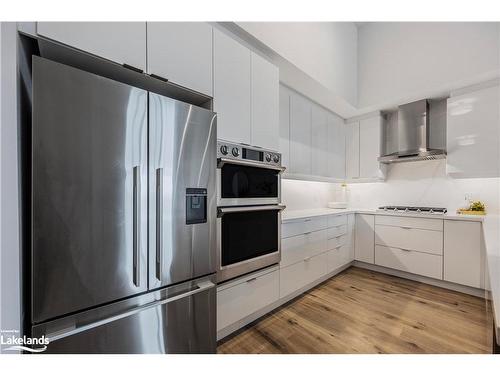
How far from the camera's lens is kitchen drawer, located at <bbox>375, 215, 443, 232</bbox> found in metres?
2.51

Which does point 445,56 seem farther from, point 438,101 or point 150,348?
point 150,348

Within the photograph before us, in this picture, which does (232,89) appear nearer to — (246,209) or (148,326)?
(246,209)

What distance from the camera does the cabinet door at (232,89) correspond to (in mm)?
1495

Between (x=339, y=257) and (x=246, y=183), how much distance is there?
1951 millimetres

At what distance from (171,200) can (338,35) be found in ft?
9.97

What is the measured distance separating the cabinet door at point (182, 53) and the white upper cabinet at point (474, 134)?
2.93 m

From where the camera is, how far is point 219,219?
1416 millimetres

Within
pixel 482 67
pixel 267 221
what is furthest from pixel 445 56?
pixel 267 221

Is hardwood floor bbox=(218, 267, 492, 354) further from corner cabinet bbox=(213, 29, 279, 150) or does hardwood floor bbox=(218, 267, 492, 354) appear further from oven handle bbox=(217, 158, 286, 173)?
corner cabinet bbox=(213, 29, 279, 150)

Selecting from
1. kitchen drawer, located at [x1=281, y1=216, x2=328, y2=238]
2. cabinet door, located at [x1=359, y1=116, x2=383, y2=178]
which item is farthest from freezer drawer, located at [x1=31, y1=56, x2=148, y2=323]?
cabinet door, located at [x1=359, y1=116, x2=383, y2=178]

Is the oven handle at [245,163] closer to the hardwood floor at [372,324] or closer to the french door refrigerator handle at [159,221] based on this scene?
the french door refrigerator handle at [159,221]

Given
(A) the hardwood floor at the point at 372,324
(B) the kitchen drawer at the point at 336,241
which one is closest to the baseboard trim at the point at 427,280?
(A) the hardwood floor at the point at 372,324

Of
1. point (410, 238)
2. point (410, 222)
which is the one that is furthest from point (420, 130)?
point (410, 238)

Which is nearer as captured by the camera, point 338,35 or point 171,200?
point 171,200
